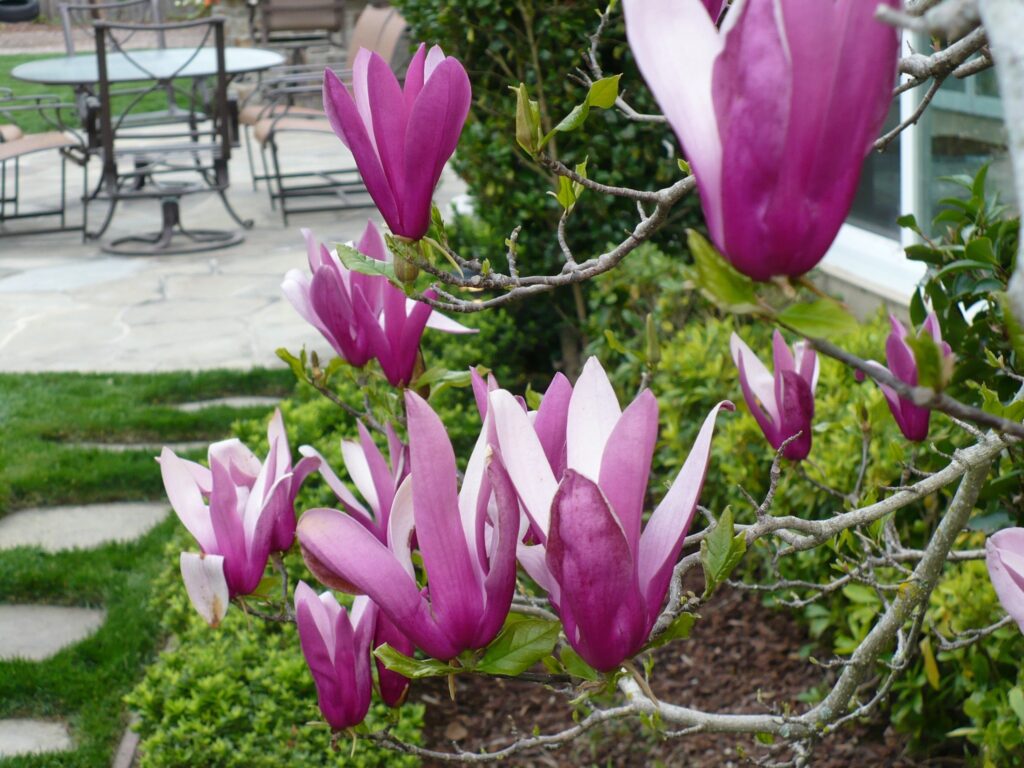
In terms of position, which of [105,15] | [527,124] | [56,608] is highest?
[527,124]

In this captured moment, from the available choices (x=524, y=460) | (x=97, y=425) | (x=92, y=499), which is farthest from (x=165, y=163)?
(x=524, y=460)

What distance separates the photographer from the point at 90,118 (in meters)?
8.04

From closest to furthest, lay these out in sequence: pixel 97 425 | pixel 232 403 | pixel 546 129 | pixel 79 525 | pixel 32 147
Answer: pixel 79 525 < pixel 546 129 < pixel 97 425 < pixel 232 403 < pixel 32 147

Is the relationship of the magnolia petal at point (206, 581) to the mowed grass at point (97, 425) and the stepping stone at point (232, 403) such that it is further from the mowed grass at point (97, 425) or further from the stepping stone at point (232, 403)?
the stepping stone at point (232, 403)

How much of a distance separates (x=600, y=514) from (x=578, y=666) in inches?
6.3

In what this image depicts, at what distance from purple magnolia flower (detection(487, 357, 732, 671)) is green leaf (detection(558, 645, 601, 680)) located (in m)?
0.03

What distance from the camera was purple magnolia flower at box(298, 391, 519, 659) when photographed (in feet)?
2.43

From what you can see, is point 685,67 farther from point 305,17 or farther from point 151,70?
point 305,17

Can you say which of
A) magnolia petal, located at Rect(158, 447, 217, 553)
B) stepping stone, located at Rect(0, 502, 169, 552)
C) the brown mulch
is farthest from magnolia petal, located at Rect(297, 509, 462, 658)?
stepping stone, located at Rect(0, 502, 169, 552)

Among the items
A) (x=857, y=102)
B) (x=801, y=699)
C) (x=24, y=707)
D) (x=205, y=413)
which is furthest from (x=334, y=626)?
(x=205, y=413)

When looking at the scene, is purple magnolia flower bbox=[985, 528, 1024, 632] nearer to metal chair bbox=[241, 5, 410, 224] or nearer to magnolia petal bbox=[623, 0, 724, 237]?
magnolia petal bbox=[623, 0, 724, 237]

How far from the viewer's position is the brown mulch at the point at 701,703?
268 centimetres

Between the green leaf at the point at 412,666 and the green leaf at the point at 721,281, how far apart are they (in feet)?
1.10

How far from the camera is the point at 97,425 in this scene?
4.68 m
